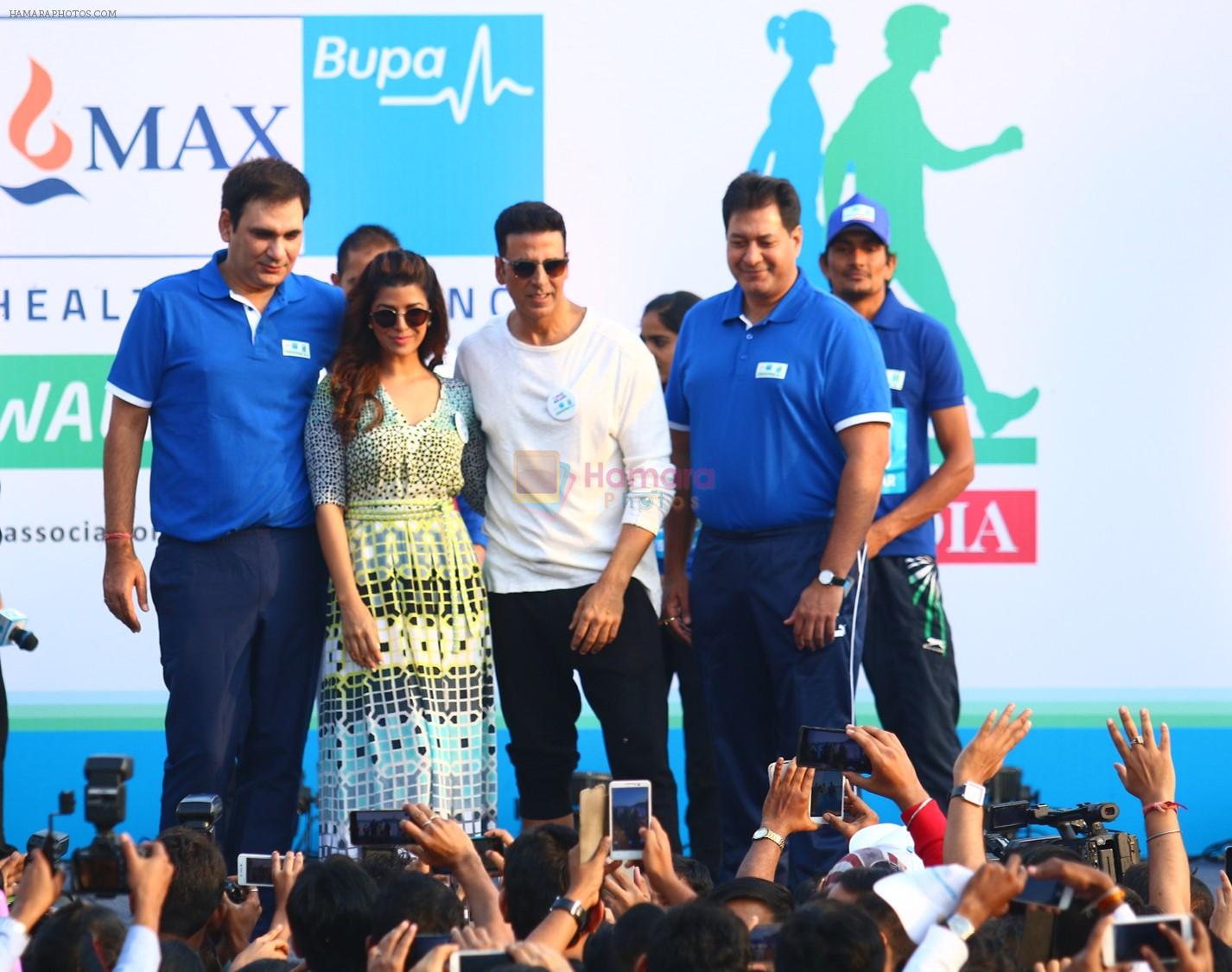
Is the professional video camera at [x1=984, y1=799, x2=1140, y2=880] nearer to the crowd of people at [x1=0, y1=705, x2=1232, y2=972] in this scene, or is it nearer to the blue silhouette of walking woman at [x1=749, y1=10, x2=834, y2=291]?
the crowd of people at [x1=0, y1=705, x2=1232, y2=972]

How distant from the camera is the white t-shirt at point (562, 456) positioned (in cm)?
459

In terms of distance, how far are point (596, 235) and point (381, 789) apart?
2.26 metres

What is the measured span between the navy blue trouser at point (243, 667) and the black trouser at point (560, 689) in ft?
1.59

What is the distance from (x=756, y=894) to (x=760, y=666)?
1.70 m

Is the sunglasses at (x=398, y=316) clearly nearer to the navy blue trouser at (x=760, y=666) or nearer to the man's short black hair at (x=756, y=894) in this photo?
the navy blue trouser at (x=760, y=666)

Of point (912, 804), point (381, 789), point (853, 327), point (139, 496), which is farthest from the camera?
point (139, 496)

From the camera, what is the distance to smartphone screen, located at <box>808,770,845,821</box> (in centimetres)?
352

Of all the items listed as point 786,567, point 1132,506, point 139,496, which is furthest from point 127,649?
point 1132,506

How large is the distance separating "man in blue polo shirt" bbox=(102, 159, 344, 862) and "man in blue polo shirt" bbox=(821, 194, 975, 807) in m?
1.54

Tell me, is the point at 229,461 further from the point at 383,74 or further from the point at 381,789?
the point at 383,74

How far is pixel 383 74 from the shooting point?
5.96 meters

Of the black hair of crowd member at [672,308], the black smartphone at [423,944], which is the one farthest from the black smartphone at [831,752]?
the black hair of crowd member at [672,308]

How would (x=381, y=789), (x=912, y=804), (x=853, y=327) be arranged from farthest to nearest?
(x=853, y=327) → (x=381, y=789) → (x=912, y=804)

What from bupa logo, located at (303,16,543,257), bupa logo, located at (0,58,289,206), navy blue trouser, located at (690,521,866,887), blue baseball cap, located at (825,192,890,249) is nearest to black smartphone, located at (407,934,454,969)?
navy blue trouser, located at (690,521,866,887)
